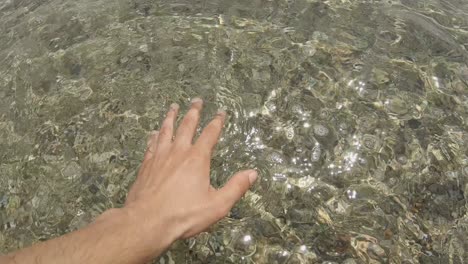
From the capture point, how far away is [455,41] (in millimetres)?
4516

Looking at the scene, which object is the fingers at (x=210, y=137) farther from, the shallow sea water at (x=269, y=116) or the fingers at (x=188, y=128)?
the shallow sea water at (x=269, y=116)

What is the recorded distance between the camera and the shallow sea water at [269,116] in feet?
10.7

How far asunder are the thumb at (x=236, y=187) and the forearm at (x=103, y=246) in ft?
1.47

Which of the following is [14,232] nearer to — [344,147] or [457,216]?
[344,147]

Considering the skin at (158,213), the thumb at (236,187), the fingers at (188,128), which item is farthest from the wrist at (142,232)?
the fingers at (188,128)

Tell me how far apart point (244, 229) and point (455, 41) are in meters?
3.06

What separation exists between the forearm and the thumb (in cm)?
45

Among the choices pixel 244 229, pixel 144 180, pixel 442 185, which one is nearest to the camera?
pixel 144 180

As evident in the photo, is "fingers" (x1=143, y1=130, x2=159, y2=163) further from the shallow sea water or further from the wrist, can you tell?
the wrist

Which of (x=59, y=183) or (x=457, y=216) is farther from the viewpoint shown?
(x=59, y=183)

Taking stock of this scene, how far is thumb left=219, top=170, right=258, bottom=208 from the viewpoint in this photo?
2.80 m

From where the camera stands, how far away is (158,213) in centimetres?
270

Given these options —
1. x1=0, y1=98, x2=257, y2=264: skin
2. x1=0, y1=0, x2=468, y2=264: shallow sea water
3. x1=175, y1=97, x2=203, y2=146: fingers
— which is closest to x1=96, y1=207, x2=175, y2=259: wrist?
x1=0, y1=98, x2=257, y2=264: skin

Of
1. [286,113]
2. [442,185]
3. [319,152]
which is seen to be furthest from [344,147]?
[442,185]
